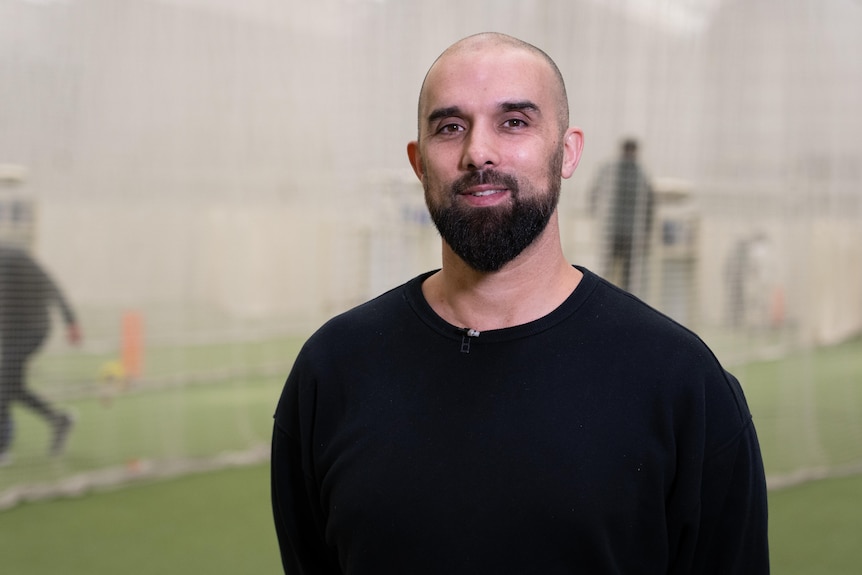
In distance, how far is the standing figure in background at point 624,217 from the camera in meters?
3.61

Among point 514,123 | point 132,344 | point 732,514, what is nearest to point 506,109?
point 514,123

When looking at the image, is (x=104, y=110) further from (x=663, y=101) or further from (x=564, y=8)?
(x=663, y=101)

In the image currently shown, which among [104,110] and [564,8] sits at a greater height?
[564,8]

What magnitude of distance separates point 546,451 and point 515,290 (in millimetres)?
175

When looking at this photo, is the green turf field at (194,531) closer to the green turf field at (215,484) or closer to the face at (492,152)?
the green turf field at (215,484)

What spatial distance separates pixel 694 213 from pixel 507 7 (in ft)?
3.64

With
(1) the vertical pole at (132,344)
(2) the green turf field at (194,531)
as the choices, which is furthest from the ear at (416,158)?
(1) the vertical pole at (132,344)

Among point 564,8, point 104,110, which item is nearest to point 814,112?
point 564,8

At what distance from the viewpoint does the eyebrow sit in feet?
3.12

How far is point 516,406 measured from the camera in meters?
0.93

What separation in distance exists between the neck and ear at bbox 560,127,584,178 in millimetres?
69

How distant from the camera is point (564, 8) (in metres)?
3.57

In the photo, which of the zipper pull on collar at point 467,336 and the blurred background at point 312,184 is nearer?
the zipper pull on collar at point 467,336

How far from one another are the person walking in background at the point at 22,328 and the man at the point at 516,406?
2.53 m
